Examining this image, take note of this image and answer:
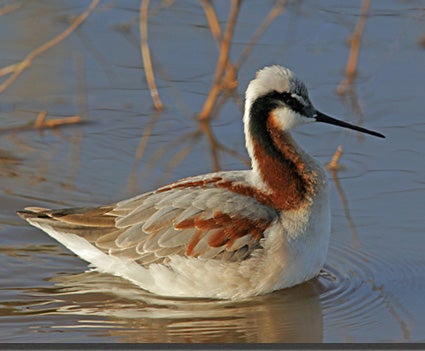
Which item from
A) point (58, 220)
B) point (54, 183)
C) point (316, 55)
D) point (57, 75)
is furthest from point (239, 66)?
point (58, 220)

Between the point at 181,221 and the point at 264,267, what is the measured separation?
624 millimetres

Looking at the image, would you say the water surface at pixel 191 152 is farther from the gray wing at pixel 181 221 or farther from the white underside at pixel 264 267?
the gray wing at pixel 181 221

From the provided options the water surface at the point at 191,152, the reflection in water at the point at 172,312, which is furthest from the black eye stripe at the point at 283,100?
the reflection in water at the point at 172,312

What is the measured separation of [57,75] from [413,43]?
342 cm

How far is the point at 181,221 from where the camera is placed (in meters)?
8.12

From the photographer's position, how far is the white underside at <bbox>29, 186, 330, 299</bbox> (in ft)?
26.3

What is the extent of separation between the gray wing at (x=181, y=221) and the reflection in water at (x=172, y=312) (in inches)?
11.2

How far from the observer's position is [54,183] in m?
9.57

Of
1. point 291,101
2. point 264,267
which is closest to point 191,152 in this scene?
point 291,101

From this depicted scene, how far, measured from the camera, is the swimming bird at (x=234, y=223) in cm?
803

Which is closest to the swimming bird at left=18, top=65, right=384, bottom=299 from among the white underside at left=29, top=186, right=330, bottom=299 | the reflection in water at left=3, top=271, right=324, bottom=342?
the white underside at left=29, top=186, right=330, bottom=299

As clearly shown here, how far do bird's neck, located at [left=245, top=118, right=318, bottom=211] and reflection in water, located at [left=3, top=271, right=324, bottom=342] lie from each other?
0.60 metres

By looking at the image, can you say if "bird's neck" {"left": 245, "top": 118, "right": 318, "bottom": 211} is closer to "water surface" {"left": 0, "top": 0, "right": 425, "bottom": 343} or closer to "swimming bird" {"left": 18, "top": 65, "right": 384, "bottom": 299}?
"swimming bird" {"left": 18, "top": 65, "right": 384, "bottom": 299}

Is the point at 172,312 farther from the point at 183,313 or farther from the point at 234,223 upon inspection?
the point at 234,223
